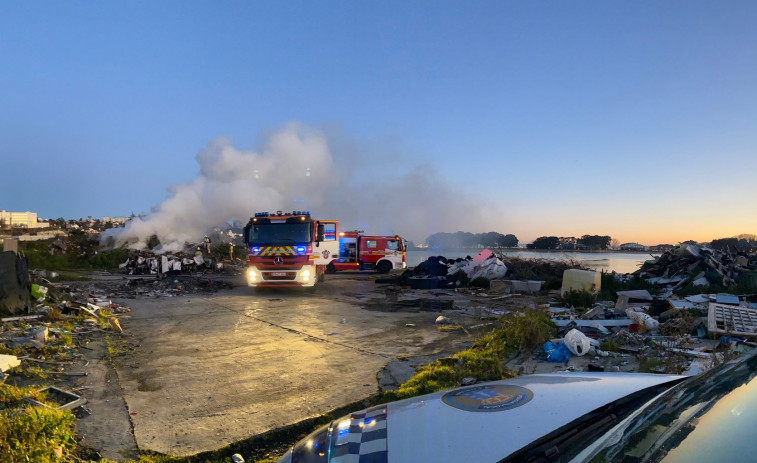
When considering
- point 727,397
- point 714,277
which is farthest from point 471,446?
point 714,277

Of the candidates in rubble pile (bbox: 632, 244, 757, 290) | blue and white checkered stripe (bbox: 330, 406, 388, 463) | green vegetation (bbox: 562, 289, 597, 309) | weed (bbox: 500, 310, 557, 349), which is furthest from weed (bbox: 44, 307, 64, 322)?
rubble pile (bbox: 632, 244, 757, 290)

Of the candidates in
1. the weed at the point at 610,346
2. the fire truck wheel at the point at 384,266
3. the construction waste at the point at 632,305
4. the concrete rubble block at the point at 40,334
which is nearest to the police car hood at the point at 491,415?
the construction waste at the point at 632,305

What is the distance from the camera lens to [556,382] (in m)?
2.15

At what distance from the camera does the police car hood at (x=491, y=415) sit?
1497 mm

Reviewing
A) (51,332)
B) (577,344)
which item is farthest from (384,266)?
(577,344)

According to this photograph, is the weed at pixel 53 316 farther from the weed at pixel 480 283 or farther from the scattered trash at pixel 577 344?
the weed at pixel 480 283

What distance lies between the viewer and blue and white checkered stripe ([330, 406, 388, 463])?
1.55 meters

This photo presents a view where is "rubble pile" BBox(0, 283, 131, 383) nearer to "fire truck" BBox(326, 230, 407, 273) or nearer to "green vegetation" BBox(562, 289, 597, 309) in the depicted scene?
"green vegetation" BBox(562, 289, 597, 309)

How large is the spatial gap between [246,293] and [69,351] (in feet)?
27.7

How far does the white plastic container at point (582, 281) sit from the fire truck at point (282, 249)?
816 cm

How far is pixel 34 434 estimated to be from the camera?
3014mm

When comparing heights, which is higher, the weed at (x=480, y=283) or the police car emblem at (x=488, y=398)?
the police car emblem at (x=488, y=398)

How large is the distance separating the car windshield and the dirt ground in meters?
3.15

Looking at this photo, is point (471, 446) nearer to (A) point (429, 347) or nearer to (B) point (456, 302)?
(A) point (429, 347)
